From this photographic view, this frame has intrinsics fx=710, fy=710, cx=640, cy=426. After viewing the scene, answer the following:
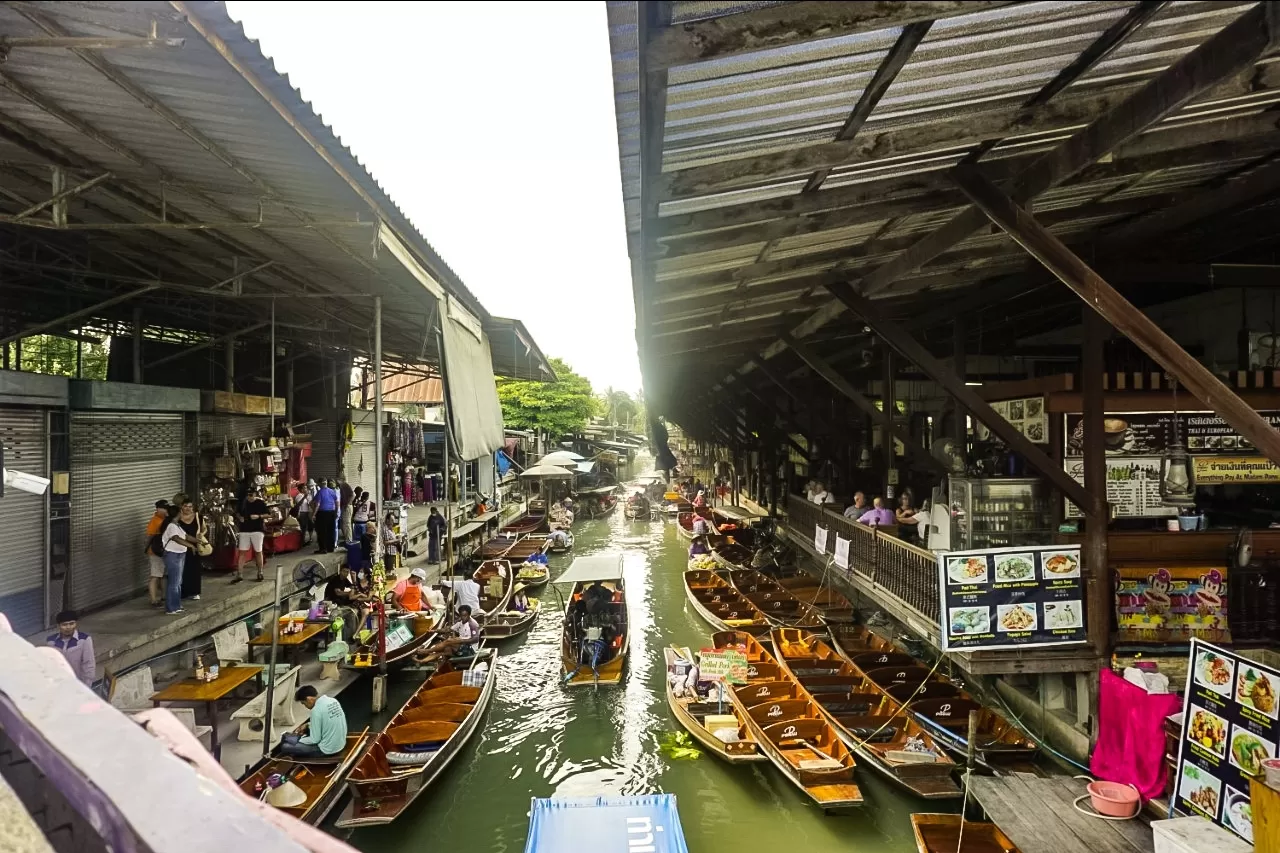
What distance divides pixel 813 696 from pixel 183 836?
9.55m

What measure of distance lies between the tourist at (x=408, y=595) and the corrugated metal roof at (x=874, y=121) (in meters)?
8.14

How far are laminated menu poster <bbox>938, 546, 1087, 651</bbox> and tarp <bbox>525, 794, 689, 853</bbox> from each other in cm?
332

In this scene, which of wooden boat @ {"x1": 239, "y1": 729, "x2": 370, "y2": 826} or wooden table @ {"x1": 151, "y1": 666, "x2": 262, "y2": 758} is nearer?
wooden boat @ {"x1": 239, "y1": 729, "x2": 370, "y2": 826}

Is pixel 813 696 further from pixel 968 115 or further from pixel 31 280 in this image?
pixel 31 280

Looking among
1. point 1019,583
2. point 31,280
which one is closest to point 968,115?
point 1019,583

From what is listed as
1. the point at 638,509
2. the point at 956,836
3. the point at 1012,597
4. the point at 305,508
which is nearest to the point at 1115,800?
the point at 956,836

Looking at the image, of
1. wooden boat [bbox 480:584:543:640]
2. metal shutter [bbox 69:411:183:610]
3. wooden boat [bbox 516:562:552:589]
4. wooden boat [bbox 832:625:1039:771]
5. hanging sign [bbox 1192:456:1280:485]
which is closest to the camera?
hanging sign [bbox 1192:456:1280:485]

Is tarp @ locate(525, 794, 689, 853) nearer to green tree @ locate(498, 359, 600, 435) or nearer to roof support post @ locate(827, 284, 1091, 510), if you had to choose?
roof support post @ locate(827, 284, 1091, 510)

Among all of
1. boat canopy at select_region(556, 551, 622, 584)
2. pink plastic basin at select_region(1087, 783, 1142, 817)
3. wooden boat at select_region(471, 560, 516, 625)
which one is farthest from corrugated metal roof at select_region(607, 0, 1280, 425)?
wooden boat at select_region(471, 560, 516, 625)

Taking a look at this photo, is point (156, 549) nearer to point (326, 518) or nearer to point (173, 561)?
point (173, 561)

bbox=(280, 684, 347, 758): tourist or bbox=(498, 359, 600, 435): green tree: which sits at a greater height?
bbox=(498, 359, 600, 435): green tree

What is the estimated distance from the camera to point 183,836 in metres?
1.09

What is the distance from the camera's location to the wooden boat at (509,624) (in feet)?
46.2

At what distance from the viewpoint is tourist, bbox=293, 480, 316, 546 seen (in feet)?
51.4
